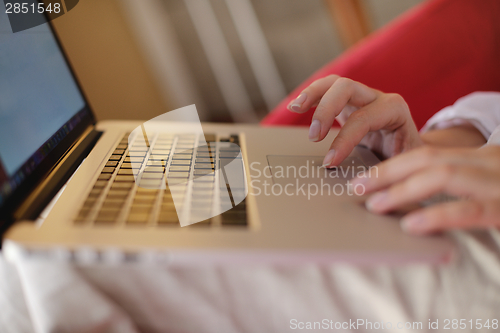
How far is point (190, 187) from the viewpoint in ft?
1.24

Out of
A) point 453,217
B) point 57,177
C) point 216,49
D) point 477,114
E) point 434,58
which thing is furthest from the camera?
point 216,49

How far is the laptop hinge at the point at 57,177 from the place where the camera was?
0.31 meters

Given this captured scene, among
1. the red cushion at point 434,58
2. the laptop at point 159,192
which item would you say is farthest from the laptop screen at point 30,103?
the red cushion at point 434,58

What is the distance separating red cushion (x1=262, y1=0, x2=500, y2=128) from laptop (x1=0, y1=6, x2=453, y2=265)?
11.6 inches

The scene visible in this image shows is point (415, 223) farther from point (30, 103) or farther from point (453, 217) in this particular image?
point (30, 103)

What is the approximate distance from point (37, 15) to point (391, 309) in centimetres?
59

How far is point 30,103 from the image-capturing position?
40 cm

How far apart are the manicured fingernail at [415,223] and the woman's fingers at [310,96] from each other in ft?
0.71

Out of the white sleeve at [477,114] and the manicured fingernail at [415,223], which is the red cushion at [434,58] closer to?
the white sleeve at [477,114]

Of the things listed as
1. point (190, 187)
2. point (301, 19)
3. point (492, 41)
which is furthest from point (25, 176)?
point (301, 19)

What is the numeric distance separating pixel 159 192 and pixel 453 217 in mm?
278

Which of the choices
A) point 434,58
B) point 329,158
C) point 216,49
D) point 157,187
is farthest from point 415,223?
point 216,49

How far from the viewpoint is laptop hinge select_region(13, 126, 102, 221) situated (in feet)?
1.03

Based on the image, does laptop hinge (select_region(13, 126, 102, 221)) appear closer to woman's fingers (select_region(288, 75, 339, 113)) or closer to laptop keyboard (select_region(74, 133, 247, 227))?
laptop keyboard (select_region(74, 133, 247, 227))
